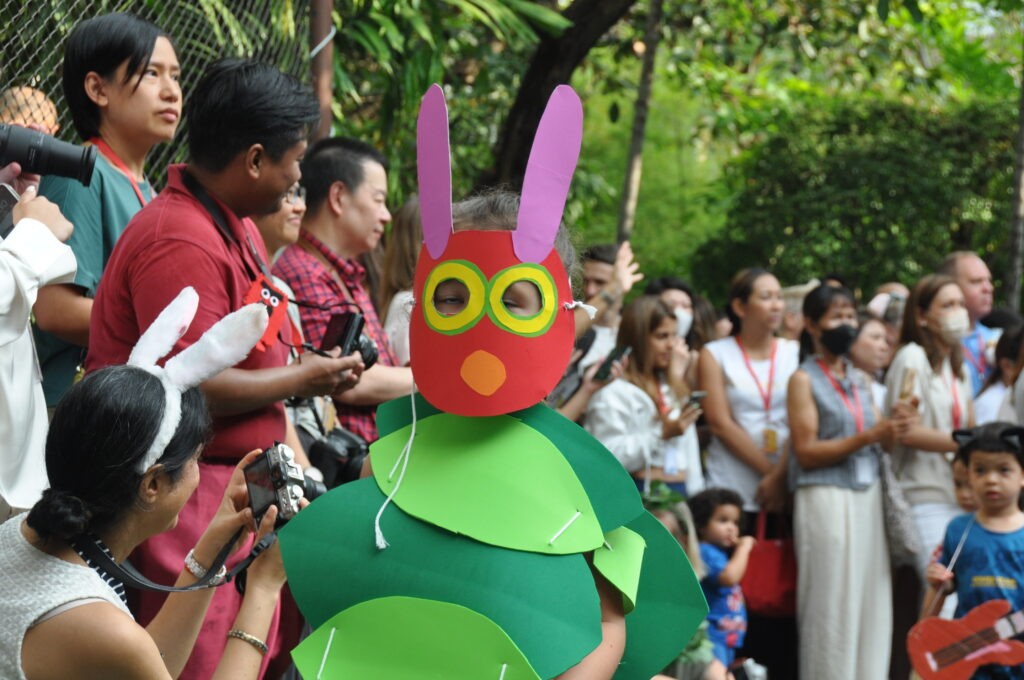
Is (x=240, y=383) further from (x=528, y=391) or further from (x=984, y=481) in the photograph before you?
(x=984, y=481)

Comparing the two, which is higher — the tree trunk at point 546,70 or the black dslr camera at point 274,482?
the tree trunk at point 546,70

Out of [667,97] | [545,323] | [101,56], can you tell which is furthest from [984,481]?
[667,97]

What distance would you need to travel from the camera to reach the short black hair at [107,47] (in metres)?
3.51

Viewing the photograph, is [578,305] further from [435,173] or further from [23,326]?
[23,326]

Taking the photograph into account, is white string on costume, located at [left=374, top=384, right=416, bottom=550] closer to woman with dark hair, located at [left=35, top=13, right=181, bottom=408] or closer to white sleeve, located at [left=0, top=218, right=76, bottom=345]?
white sleeve, located at [left=0, top=218, right=76, bottom=345]

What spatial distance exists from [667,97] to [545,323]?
12380 millimetres

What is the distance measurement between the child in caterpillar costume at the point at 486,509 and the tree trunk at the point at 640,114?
5758 mm

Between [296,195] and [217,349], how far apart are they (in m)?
1.89

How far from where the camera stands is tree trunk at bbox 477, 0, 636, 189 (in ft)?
23.6

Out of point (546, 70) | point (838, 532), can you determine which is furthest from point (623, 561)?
point (546, 70)

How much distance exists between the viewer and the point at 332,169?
4.46 meters

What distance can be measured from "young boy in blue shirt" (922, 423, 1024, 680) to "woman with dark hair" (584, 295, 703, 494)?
1150 mm

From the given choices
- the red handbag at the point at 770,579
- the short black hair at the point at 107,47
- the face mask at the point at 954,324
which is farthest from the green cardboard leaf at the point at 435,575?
the face mask at the point at 954,324

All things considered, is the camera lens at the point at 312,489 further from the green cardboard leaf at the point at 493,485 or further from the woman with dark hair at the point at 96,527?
the woman with dark hair at the point at 96,527
